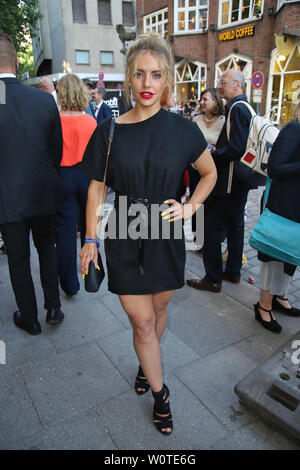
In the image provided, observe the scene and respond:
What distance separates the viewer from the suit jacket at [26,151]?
94.5 inches

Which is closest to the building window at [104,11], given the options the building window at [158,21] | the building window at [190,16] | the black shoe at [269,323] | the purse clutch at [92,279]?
the building window at [158,21]

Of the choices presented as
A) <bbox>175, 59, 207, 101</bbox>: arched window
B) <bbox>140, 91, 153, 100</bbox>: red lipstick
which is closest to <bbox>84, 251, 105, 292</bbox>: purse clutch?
<bbox>140, 91, 153, 100</bbox>: red lipstick

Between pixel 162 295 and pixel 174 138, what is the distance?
2.86 ft

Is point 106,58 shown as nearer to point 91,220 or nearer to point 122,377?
point 91,220

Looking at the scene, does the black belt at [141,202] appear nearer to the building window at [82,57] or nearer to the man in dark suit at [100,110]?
the man in dark suit at [100,110]

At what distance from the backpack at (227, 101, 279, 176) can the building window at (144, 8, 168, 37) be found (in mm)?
23945

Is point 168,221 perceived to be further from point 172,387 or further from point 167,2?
point 167,2

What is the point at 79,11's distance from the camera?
94.9 feet

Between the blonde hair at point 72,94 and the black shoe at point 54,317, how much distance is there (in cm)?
184

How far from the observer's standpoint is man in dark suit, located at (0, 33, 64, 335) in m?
2.40

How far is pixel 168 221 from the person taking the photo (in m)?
1.83

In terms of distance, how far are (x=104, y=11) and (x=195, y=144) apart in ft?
112

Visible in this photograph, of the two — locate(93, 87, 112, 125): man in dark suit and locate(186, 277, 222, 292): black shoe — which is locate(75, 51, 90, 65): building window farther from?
locate(186, 277, 222, 292): black shoe

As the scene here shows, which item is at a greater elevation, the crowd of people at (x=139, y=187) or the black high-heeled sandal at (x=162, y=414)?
the crowd of people at (x=139, y=187)
